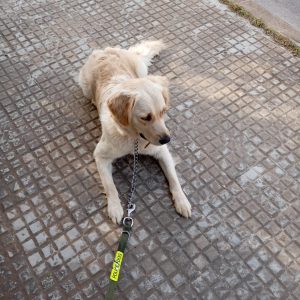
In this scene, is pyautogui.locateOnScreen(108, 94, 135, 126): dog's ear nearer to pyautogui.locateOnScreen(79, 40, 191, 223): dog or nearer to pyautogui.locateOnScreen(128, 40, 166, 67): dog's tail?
pyautogui.locateOnScreen(79, 40, 191, 223): dog

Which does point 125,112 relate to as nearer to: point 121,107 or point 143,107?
point 121,107

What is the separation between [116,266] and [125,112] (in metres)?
1.20

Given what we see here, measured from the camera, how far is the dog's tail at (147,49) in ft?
14.5

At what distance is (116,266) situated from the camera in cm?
289

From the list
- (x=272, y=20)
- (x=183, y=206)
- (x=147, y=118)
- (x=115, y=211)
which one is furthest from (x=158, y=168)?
(x=272, y=20)

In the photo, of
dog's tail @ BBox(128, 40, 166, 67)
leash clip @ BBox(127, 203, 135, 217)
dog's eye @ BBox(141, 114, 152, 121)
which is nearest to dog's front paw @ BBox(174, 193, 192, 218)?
leash clip @ BBox(127, 203, 135, 217)

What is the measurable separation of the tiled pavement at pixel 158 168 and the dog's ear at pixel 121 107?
77 centimetres

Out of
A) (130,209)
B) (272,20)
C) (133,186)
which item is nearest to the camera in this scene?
(130,209)

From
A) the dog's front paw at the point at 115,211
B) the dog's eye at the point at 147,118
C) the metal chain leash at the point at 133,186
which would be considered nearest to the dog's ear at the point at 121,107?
the dog's eye at the point at 147,118

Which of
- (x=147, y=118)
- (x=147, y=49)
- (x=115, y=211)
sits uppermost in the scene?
(x=147, y=118)

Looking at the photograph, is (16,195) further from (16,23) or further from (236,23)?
(236,23)

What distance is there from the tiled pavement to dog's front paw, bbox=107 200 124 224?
7 centimetres

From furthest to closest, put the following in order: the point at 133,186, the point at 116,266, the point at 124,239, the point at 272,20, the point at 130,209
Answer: the point at 272,20
the point at 133,186
the point at 130,209
the point at 124,239
the point at 116,266

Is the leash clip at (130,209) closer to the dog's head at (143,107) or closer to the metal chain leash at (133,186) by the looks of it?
the metal chain leash at (133,186)
